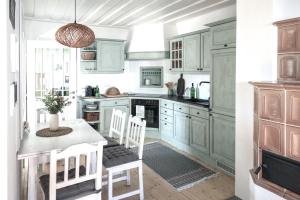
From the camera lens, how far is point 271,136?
2090mm

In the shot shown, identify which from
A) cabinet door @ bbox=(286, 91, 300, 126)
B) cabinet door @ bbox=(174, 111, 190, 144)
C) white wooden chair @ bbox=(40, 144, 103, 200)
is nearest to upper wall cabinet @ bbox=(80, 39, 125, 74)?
cabinet door @ bbox=(174, 111, 190, 144)

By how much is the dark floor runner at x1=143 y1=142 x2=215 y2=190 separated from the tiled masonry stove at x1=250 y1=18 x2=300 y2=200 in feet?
3.82

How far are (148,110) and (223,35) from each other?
8.24 ft

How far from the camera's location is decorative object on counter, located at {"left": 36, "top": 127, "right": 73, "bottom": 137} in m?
2.65

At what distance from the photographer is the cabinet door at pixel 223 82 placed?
330cm

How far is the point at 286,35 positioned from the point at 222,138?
1.78 meters

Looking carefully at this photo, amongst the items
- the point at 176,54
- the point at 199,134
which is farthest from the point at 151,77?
the point at 199,134

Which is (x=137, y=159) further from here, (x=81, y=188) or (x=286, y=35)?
(x=286, y=35)

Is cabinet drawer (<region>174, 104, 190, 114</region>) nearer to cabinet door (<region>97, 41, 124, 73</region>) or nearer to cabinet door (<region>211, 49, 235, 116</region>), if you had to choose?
cabinet door (<region>211, 49, 235, 116</region>)

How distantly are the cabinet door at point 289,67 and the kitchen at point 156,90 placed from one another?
0.03 metres

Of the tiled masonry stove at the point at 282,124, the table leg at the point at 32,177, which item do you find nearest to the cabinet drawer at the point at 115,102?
the table leg at the point at 32,177

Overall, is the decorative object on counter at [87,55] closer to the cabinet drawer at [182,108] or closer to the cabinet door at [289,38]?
the cabinet drawer at [182,108]

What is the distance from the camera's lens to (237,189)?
286 cm
